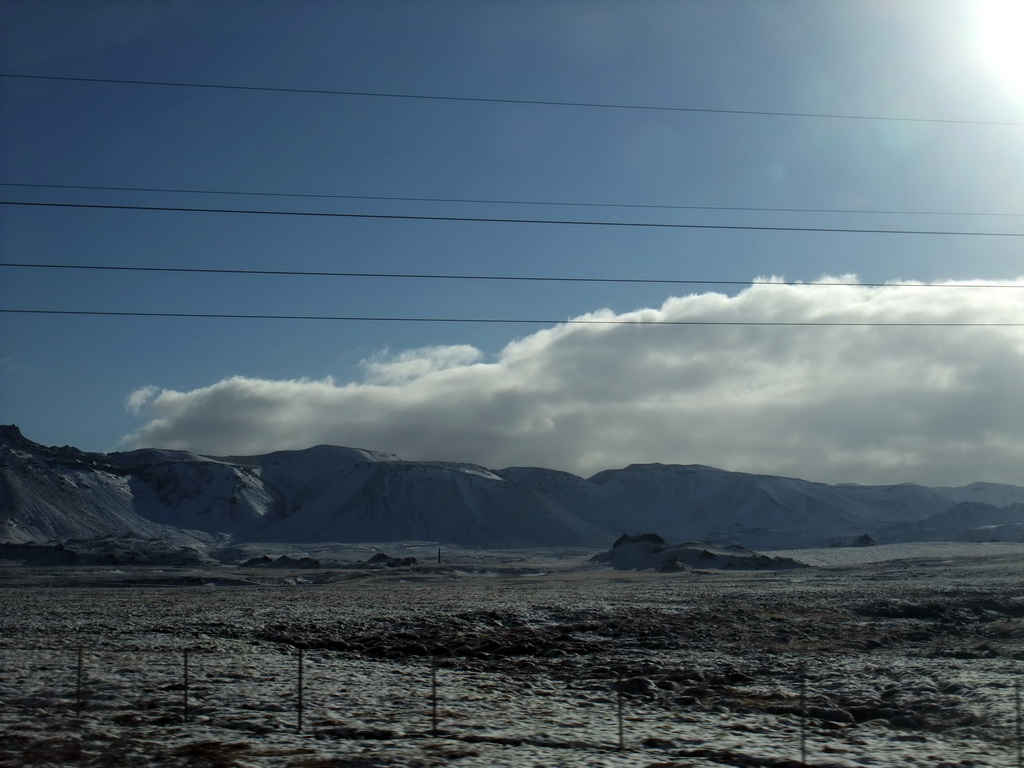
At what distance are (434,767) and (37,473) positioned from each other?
159 metres

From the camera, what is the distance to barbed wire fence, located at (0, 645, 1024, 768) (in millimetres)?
13273

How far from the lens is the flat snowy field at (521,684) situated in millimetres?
12227

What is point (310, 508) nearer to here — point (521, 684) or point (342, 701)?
point (521, 684)

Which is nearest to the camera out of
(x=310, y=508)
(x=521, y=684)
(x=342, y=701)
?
(x=342, y=701)

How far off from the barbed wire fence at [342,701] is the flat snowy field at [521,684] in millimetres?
66

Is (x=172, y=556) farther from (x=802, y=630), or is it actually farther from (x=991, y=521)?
(x=991, y=521)

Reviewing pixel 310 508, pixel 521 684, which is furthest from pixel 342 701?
pixel 310 508

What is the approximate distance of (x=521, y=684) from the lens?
60.6 feet

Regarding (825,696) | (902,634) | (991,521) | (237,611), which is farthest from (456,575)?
(991,521)

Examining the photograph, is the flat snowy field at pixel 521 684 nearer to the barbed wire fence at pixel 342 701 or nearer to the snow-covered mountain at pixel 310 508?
the barbed wire fence at pixel 342 701

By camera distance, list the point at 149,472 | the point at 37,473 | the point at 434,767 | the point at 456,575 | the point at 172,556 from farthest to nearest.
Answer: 1. the point at 149,472
2. the point at 37,473
3. the point at 172,556
4. the point at 456,575
5. the point at 434,767

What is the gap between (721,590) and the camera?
49.6 m

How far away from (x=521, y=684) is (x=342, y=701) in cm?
421

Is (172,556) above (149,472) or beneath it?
beneath
